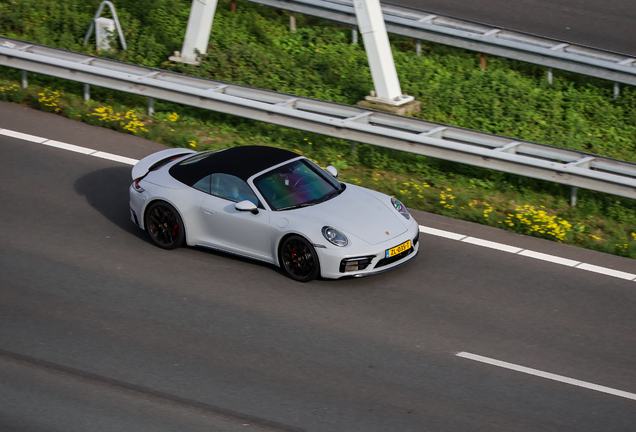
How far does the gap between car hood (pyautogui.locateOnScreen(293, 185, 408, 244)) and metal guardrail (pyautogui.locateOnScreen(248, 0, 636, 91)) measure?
6.46 meters

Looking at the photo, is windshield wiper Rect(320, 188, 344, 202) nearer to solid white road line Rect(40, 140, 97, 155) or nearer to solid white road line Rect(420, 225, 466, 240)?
solid white road line Rect(420, 225, 466, 240)

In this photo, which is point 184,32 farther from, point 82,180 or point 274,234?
point 274,234

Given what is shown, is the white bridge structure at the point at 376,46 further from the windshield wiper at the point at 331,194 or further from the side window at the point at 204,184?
the side window at the point at 204,184

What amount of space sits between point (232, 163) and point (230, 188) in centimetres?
39

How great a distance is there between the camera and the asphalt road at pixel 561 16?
685 inches

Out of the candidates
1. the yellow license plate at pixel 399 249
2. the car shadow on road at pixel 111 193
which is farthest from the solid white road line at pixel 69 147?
the yellow license plate at pixel 399 249

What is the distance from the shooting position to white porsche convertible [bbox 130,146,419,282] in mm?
9703

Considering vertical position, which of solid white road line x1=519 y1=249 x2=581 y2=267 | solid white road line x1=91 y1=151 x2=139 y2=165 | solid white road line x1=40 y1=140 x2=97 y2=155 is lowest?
solid white road line x1=519 y1=249 x2=581 y2=267

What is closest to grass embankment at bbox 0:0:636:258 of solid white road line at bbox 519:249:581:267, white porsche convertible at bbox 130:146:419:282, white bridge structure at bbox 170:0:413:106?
solid white road line at bbox 519:249:581:267

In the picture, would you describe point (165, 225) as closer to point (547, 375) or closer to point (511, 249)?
point (511, 249)

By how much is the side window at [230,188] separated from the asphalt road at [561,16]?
383 inches

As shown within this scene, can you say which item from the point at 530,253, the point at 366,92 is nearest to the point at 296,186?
the point at 530,253

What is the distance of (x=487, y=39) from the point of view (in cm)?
1585

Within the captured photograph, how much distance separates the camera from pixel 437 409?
24.8 feet
